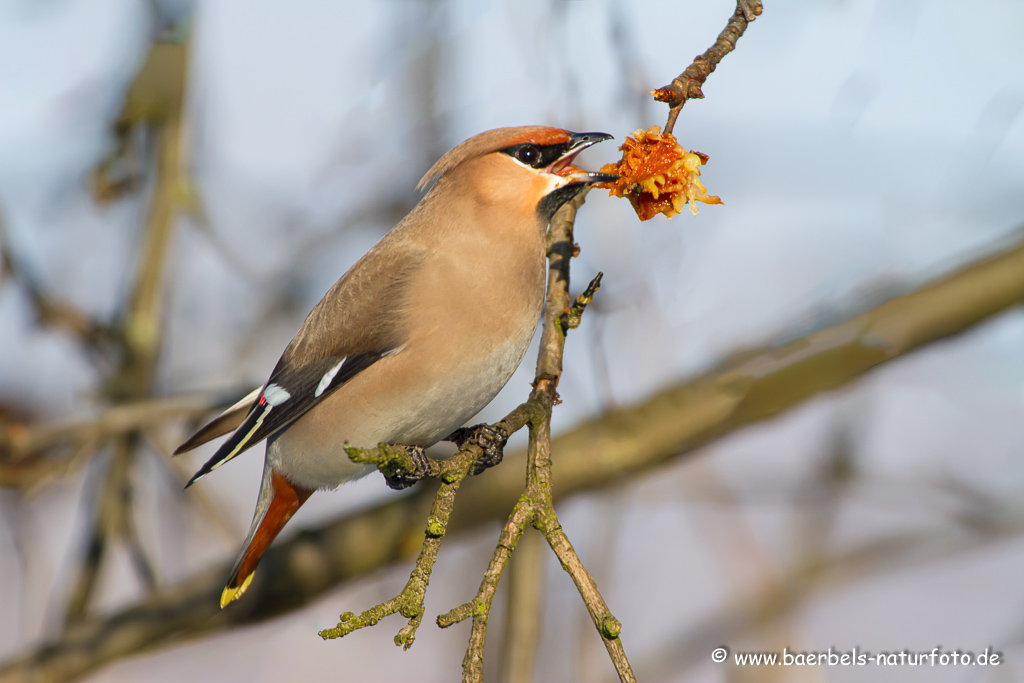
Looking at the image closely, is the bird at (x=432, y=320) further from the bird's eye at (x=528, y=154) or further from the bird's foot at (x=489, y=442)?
the bird's foot at (x=489, y=442)

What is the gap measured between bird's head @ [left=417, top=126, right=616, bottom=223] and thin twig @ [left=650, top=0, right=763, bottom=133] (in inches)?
18.2

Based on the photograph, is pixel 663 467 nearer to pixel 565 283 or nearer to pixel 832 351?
pixel 832 351

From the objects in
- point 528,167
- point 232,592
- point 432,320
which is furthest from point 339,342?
point 232,592

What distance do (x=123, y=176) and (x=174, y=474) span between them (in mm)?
1692

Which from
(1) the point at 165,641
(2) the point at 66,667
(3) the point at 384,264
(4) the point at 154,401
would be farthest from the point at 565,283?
(2) the point at 66,667

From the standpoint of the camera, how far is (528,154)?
269cm

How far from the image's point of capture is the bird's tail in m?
3.03

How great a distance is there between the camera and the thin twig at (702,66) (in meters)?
2.15

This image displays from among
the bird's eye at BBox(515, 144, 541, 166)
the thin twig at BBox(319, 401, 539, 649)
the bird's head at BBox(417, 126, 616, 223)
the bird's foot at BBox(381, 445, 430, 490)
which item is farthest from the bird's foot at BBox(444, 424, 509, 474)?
the bird's eye at BBox(515, 144, 541, 166)

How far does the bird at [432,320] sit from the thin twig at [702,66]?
0.37 m

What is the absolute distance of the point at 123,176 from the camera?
14.8 feet

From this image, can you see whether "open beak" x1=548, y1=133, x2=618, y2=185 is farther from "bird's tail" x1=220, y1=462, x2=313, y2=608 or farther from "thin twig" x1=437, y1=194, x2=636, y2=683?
"bird's tail" x1=220, y1=462, x2=313, y2=608

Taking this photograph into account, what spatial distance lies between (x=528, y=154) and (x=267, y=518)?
1661 millimetres

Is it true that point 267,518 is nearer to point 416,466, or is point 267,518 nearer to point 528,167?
point 416,466
